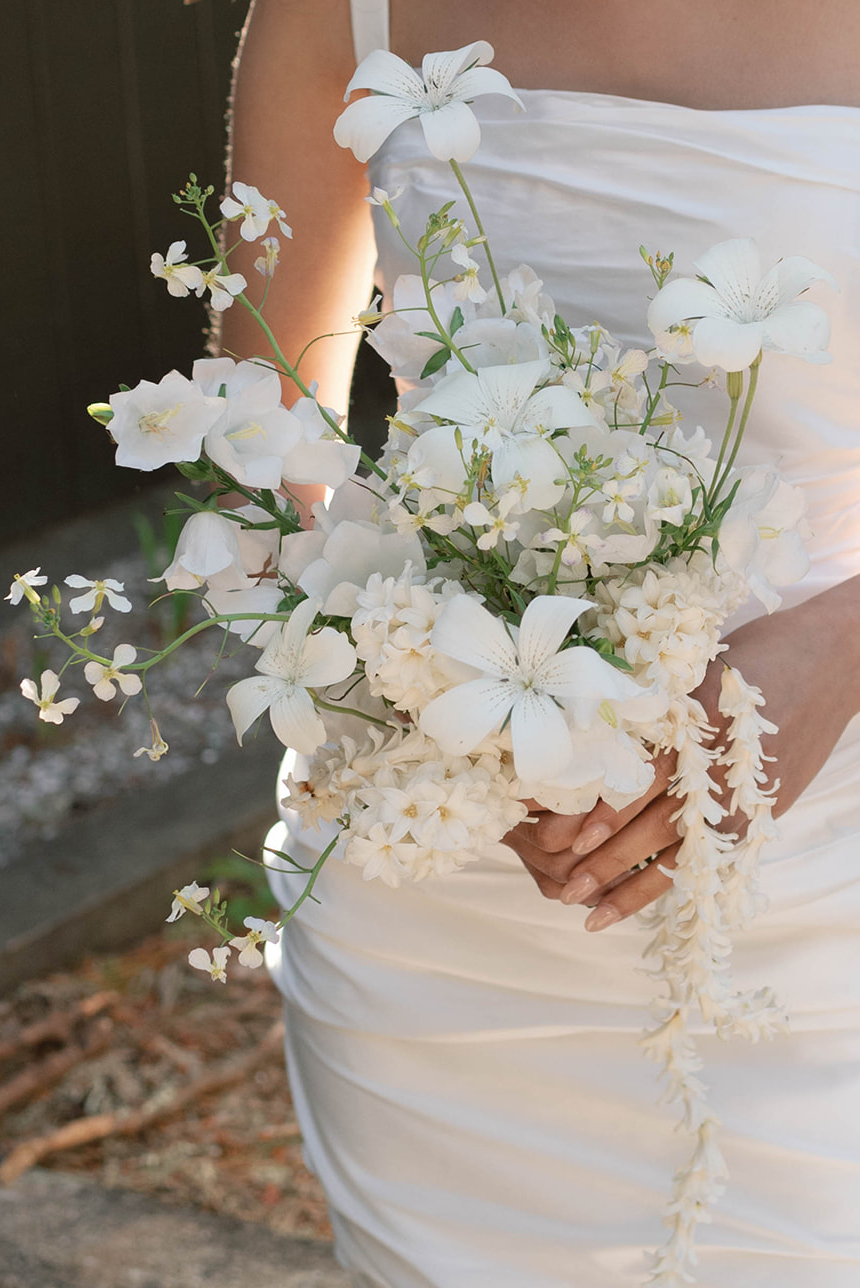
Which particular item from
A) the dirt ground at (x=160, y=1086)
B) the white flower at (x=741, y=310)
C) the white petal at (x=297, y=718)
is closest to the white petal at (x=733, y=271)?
the white flower at (x=741, y=310)

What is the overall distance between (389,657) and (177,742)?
2.94 m

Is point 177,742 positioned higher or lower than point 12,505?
lower

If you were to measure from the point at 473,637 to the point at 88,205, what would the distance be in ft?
11.6

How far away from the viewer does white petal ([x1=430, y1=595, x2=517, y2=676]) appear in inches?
30.0

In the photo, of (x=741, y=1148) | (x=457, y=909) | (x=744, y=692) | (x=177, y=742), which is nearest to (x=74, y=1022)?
(x=177, y=742)

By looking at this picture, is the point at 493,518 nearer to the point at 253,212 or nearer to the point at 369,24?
the point at 253,212

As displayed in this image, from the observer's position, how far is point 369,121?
35.2 inches

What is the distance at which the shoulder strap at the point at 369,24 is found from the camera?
1501 mm

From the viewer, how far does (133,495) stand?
4.28m

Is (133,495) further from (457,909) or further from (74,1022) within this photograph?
(457,909)

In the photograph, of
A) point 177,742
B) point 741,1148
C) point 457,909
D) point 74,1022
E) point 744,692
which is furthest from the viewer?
point 177,742

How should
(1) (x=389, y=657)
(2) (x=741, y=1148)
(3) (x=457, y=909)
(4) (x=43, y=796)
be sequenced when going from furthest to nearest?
(4) (x=43, y=796)
(3) (x=457, y=909)
(2) (x=741, y=1148)
(1) (x=389, y=657)

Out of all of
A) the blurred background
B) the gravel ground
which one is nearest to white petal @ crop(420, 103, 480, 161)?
the blurred background

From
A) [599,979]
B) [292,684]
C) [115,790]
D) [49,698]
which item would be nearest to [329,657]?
[292,684]
